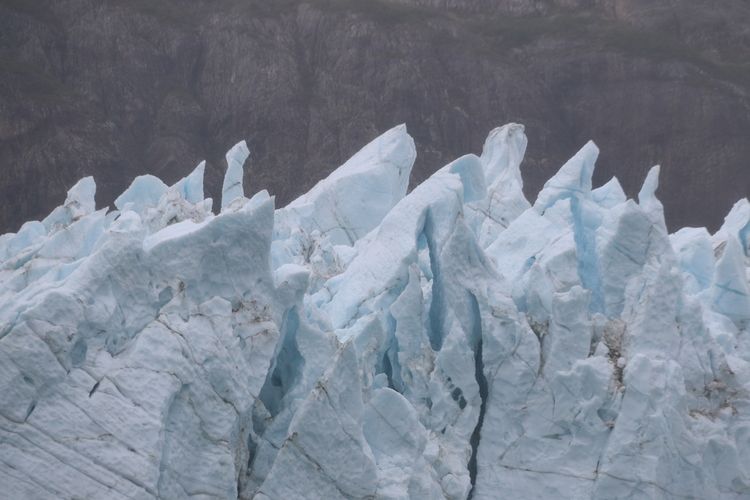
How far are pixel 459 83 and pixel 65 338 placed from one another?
72.4ft

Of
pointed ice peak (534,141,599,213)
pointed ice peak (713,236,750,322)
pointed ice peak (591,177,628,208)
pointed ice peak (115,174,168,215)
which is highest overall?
pointed ice peak (115,174,168,215)

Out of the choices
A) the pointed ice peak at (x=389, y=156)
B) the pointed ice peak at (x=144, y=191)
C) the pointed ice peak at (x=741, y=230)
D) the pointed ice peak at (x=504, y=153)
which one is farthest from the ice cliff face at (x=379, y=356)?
the pointed ice peak at (x=504, y=153)

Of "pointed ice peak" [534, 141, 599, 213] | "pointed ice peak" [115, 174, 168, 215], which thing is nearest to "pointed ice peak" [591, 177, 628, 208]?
"pointed ice peak" [534, 141, 599, 213]

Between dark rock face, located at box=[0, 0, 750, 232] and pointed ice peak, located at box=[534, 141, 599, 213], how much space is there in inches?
578

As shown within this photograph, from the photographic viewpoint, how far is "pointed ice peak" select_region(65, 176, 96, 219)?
10516 millimetres

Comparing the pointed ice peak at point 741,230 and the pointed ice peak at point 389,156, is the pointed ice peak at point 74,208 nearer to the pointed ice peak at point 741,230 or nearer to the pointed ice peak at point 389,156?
Result: the pointed ice peak at point 389,156

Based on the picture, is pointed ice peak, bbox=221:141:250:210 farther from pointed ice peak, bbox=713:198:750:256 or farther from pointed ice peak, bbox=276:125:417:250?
pointed ice peak, bbox=713:198:750:256

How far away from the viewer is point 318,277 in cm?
963

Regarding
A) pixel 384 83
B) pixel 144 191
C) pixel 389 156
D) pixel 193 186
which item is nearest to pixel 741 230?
pixel 389 156

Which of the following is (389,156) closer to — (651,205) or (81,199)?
(651,205)

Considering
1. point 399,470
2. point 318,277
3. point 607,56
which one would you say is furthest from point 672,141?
point 399,470

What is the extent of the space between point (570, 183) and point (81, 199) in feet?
16.6

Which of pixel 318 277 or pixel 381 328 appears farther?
pixel 318 277

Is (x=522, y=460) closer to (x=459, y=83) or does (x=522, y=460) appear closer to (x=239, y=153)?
(x=239, y=153)
